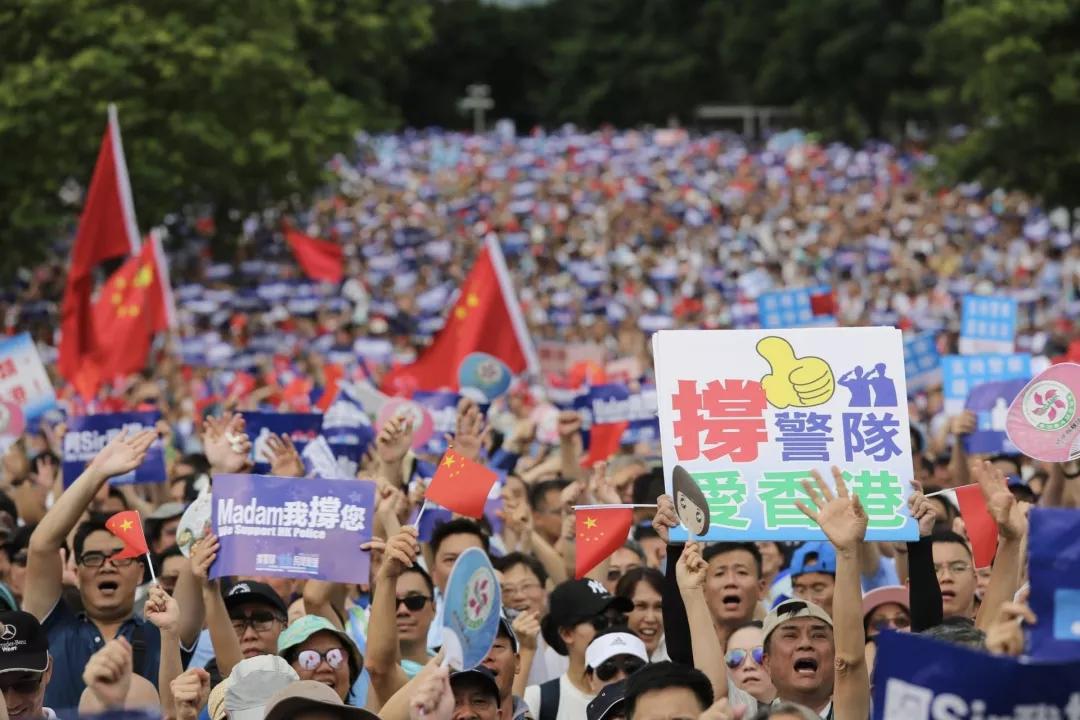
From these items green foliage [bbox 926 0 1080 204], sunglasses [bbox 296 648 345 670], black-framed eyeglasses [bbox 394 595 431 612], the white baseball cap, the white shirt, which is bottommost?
the white shirt

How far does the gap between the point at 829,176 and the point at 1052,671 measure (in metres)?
52.6

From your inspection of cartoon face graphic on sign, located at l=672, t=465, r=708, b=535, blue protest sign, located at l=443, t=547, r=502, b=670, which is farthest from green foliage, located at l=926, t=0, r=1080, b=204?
blue protest sign, located at l=443, t=547, r=502, b=670

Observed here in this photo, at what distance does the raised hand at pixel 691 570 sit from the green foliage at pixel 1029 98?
29957 mm

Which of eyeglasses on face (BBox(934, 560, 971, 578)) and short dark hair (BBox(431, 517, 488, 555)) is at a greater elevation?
short dark hair (BBox(431, 517, 488, 555))

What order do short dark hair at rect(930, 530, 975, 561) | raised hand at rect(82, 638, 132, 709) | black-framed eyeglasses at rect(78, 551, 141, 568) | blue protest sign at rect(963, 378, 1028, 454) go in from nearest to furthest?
raised hand at rect(82, 638, 132, 709) < black-framed eyeglasses at rect(78, 551, 141, 568) < short dark hair at rect(930, 530, 975, 561) < blue protest sign at rect(963, 378, 1028, 454)

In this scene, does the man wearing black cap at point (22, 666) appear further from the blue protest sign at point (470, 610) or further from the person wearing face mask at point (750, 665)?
the person wearing face mask at point (750, 665)

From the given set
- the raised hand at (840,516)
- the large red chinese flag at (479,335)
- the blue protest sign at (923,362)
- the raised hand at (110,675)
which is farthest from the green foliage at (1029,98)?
the raised hand at (110,675)

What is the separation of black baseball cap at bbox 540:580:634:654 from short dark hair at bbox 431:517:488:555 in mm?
716

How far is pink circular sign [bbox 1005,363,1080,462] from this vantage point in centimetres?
829

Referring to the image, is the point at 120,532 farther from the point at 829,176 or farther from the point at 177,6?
the point at 829,176

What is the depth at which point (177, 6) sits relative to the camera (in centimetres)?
3544

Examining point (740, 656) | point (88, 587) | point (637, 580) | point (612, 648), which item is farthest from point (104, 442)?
point (740, 656)

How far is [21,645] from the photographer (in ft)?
24.4

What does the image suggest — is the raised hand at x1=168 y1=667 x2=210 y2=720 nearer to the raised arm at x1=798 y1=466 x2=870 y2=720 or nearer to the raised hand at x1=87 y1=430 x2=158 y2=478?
the raised hand at x1=87 y1=430 x2=158 y2=478
